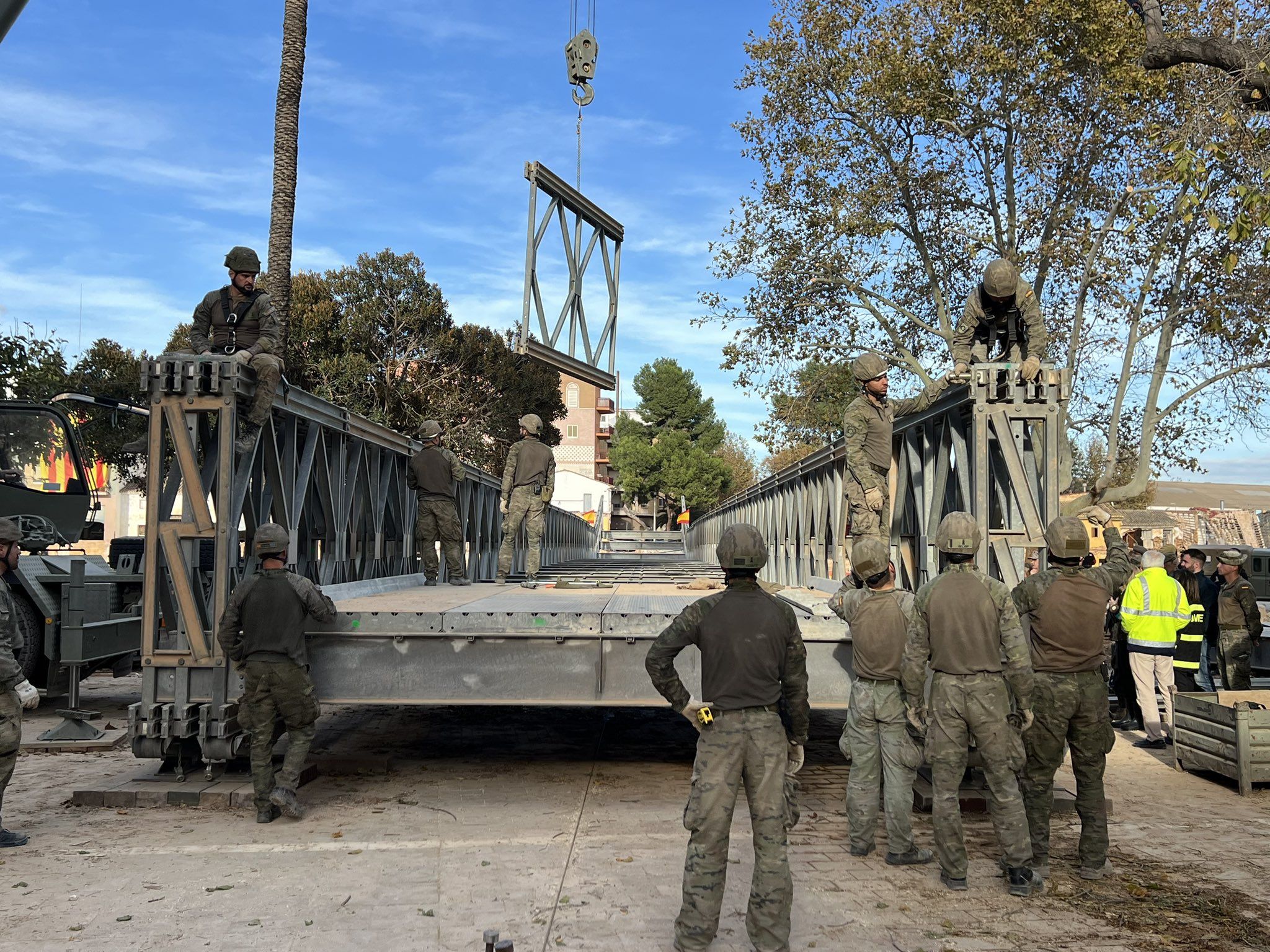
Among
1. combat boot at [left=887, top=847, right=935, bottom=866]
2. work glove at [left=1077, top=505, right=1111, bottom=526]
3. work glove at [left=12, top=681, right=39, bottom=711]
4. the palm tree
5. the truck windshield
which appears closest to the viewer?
combat boot at [left=887, top=847, right=935, bottom=866]

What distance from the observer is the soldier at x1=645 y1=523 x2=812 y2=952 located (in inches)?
168

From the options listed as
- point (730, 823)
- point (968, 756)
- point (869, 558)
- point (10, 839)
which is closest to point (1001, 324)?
point (869, 558)

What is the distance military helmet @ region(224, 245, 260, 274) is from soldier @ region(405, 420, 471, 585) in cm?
368

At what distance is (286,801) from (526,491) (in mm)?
5654

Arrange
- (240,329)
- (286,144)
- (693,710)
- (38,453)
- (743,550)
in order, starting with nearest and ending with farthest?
(693,710) < (743,550) < (240,329) < (38,453) < (286,144)

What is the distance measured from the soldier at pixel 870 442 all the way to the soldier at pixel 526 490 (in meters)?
4.27

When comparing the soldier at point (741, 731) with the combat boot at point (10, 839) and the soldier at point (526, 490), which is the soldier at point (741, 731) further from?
the soldier at point (526, 490)

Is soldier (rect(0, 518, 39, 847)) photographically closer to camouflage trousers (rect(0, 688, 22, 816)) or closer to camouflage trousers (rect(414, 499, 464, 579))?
camouflage trousers (rect(0, 688, 22, 816))

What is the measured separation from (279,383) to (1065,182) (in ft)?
59.7

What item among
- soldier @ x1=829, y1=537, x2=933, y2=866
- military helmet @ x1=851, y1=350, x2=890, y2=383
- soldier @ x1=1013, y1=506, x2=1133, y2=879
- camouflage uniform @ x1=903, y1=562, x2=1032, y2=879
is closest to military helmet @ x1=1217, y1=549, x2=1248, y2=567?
military helmet @ x1=851, y1=350, x2=890, y2=383

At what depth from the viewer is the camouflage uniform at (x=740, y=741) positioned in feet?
14.0

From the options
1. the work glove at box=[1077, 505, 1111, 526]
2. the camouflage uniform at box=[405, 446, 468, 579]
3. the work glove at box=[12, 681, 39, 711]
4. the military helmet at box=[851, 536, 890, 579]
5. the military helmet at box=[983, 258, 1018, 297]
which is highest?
the military helmet at box=[983, 258, 1018, 297]

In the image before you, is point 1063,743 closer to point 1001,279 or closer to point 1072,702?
point 1072,702

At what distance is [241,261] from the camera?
7363mm
